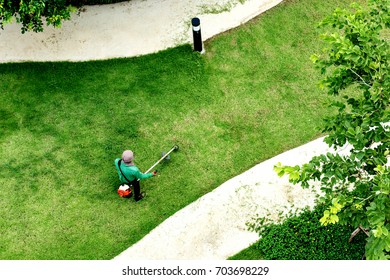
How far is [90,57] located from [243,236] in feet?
21.8

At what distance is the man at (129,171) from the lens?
405 inches

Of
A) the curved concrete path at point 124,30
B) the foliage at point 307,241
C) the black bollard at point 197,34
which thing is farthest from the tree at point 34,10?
the foliage at point 307,241

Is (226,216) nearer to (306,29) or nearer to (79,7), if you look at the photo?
(306,29)

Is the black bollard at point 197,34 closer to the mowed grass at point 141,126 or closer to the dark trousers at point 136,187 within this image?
the mowed grass at point 141,126

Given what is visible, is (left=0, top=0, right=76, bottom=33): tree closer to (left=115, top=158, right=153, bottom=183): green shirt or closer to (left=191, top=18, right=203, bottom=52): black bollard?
(left=191, top=18, right=203, bottom=52): black bollard

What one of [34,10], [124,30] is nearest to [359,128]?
[34,10]

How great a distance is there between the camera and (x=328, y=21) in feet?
26.5

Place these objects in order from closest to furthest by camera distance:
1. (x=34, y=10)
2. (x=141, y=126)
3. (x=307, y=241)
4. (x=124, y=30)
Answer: (x=307, y=241) → (x=34, y=10) → (x=141, y=126) → (x=124, y=30)

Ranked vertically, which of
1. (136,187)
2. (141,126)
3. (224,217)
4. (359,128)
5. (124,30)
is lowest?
(224,217)

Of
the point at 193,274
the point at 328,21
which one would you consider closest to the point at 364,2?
the point at 328,21

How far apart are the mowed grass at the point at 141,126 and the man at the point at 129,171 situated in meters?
0.60

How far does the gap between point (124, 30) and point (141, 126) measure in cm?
332

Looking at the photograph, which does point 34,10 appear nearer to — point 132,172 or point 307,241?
point 132,172

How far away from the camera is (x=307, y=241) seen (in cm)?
1041
